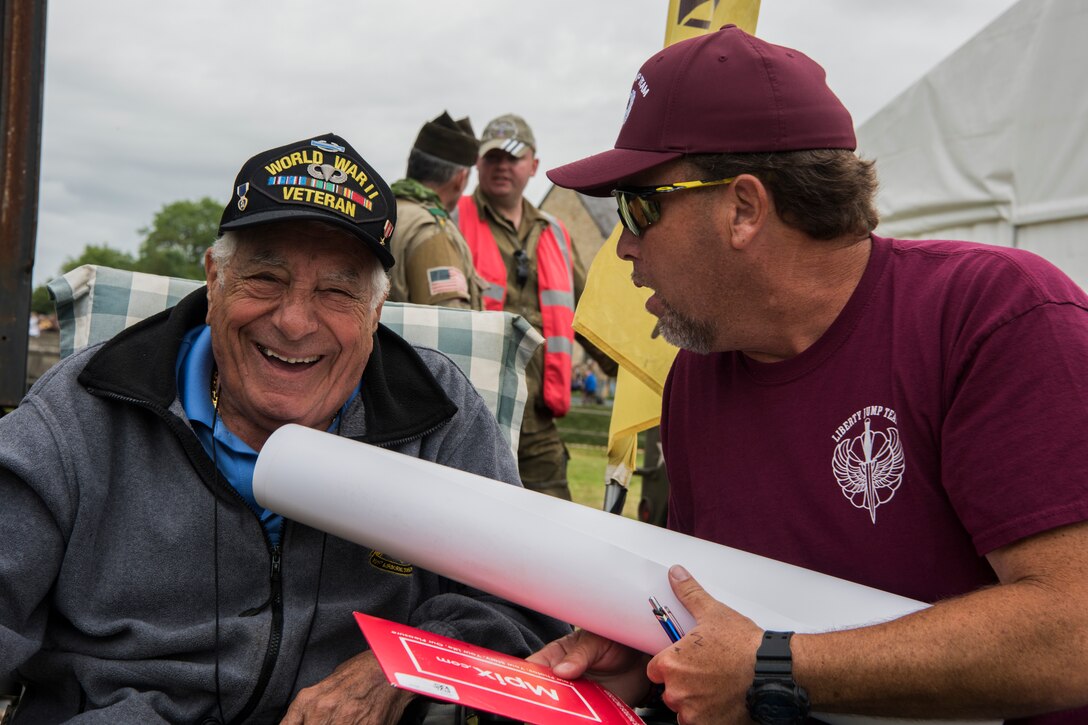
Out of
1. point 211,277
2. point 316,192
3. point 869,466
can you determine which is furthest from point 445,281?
point 869,466

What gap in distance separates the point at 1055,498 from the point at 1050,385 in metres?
0.19

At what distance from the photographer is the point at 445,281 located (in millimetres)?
4488

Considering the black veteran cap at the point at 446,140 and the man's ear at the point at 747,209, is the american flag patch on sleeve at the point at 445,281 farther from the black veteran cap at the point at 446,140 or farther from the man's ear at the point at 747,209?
the man's ear at the point at 747,209

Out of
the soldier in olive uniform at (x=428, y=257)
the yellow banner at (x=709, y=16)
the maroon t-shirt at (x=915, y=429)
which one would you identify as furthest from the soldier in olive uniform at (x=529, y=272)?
the maroon t-shirt at (x=915, y=429)

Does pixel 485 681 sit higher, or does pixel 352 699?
pixel 485 681

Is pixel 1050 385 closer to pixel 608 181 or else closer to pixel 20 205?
pixel 608 181

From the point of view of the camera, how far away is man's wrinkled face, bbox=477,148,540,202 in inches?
213

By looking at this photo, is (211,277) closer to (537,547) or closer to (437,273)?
(537,547)

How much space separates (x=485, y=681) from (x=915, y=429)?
3.02 ft

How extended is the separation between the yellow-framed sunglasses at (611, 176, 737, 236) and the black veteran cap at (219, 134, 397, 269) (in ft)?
1.80

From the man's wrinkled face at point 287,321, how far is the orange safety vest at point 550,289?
281cm

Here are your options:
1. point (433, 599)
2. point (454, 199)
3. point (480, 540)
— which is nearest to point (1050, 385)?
point (480, 540)

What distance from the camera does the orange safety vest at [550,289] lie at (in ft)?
16.9

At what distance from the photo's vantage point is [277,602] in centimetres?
222
